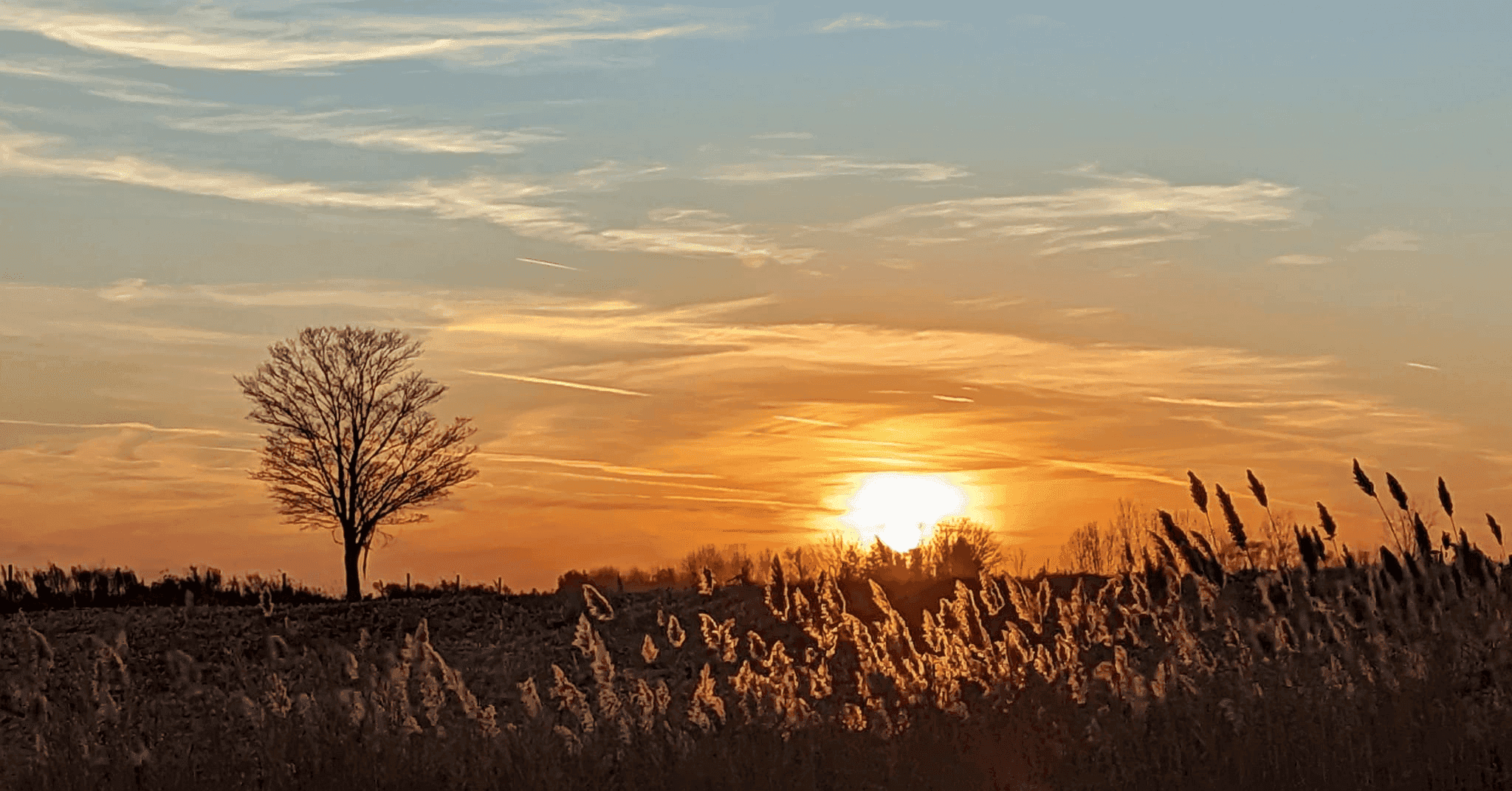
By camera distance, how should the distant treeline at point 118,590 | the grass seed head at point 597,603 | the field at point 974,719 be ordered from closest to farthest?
1. the grass seed head at point 597,603
2. the field at point 974,719
3. the distant treeline at point 118,590

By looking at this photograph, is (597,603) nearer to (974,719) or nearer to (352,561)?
(974,719)

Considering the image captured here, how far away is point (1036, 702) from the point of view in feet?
34.9

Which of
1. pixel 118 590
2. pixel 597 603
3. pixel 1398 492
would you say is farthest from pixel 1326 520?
pixel 118 590

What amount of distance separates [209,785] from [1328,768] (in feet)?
24.8

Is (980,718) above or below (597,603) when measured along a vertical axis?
below

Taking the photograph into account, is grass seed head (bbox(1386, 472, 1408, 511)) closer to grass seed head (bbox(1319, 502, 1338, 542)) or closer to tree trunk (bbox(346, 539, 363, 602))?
grass seed head (bbox(1319, 502, 1338, 542))

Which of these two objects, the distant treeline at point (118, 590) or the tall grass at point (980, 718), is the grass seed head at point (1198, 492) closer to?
the tall grass at point (980, 718)

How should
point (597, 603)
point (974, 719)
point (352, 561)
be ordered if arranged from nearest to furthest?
point (974, 719) < point (597, 603) < point (352, 561)

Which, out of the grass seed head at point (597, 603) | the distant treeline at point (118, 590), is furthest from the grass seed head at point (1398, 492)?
the distant treeline at point (118, 590)

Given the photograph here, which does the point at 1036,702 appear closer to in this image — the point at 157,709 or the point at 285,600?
the point at 157,709

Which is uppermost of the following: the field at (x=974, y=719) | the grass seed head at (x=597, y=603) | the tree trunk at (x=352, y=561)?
the tree trunk at (x=352, y=561)

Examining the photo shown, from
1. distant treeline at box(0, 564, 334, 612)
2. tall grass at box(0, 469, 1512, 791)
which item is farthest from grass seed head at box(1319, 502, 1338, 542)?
distant treeline at box(0, 564, 334, 612)

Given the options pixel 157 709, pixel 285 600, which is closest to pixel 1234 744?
pixel 157 709

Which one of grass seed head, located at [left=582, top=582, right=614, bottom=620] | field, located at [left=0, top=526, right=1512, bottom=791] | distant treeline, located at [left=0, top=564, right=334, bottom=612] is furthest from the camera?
distant treeline, located at [left=0, top=564, right=334, bottom=612]
